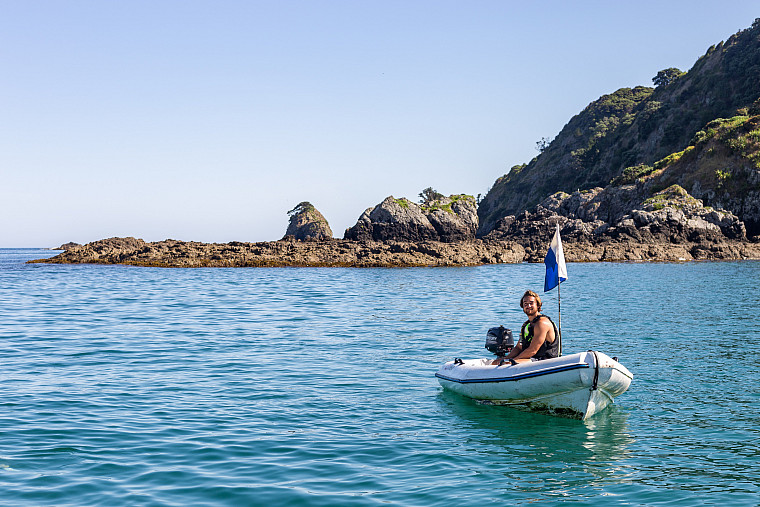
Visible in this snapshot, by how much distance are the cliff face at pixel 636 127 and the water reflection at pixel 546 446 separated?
2561 inches

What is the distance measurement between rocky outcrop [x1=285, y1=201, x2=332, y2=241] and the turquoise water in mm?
68763

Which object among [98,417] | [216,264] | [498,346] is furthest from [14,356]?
[216,264]

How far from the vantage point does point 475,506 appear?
6477 mm

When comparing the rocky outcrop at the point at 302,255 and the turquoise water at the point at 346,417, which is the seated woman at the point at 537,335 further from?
the rocky outcrop at the point at 302,255

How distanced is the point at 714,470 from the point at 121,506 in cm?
676

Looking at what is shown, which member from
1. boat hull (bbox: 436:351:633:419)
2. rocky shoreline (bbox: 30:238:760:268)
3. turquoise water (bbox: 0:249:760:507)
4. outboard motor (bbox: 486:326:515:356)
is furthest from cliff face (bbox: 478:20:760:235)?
boat hull (bbox: 436:351:633:419)

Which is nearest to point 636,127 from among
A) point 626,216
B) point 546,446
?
point 626,216

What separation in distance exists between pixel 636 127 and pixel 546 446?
327 ft

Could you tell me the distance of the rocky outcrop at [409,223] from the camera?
65.6m

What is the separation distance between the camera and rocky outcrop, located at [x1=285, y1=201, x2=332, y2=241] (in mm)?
91938

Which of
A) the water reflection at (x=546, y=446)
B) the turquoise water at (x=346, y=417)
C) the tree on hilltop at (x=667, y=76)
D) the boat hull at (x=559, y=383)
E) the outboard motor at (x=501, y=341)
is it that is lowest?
the water reflection at (x=546, y=446)

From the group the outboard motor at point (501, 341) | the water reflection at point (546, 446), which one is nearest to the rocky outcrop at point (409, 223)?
the outboard motor at point (501, 341)

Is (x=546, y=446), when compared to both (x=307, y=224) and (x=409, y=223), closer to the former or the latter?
(x=409, y=223)

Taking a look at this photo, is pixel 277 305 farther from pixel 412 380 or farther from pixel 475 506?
pixel 475 506
